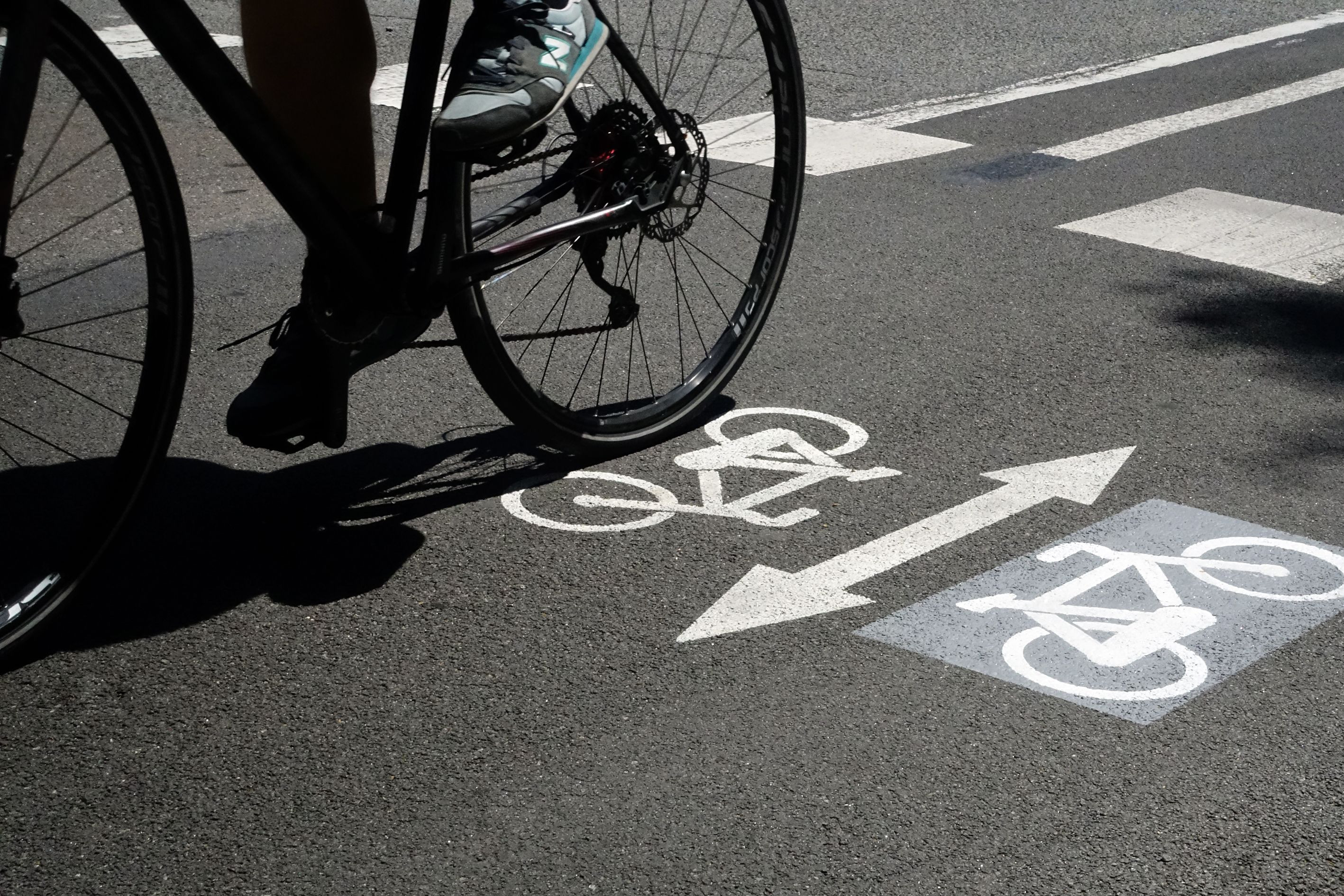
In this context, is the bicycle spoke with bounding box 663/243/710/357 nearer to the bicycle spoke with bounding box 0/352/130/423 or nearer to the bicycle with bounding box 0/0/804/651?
the bicycle with bounding box 0/0/804/651

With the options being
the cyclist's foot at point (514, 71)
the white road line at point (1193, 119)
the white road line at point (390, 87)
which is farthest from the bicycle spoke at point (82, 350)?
the white road line at point (1193, 119)

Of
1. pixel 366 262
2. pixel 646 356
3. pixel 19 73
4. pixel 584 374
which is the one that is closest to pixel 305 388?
pixel 366 262

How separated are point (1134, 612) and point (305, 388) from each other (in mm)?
1728

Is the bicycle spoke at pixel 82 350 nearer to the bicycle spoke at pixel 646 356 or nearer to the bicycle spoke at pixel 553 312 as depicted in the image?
the bicycle spoke at pixel 553 312

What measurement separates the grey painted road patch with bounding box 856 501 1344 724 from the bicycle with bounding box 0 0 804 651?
3.36 feet

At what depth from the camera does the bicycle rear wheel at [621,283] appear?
3.45 m

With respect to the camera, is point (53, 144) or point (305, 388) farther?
point (305, 388)

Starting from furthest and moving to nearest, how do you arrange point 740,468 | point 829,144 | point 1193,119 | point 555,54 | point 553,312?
point 1193,119 → point 829,144 → point 553,312 → point 740,468 → point 555,54

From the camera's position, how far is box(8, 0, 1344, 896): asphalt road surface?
2369 mm

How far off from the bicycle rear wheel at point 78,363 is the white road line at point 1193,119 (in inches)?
167

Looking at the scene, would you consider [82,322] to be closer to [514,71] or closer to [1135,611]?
[514,71]

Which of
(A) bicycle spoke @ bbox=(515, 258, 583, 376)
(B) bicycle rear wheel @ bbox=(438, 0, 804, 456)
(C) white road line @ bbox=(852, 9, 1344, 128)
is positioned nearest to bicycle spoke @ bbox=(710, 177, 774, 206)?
(B) bicycle rear wheel @ bbox=(438, 0, 804, 456)

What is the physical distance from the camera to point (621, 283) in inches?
188

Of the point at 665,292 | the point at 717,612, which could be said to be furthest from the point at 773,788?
the point at 665,292
